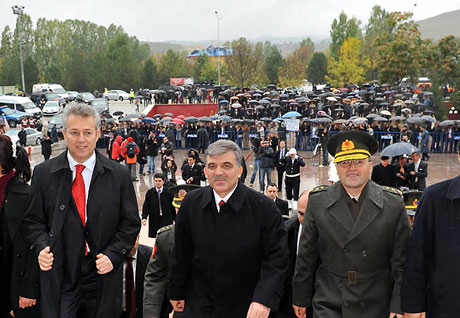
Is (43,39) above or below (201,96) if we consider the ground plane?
above

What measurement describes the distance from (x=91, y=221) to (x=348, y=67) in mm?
56536

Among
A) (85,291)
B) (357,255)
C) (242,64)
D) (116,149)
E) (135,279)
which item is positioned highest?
(242,64)

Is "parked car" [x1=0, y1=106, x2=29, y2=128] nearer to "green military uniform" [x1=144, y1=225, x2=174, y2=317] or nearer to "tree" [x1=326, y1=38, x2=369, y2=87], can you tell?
"tree" [x1=326, y1=38, x2=369, y2=87]

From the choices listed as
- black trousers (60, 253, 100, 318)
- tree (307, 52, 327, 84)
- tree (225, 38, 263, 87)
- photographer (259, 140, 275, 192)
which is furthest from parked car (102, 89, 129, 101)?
black trousers (60, 253, 100, 318)

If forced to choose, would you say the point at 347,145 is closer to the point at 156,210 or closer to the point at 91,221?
the point at 91,221

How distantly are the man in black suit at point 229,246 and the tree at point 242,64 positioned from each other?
5169cm

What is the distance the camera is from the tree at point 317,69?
6775 centimetres

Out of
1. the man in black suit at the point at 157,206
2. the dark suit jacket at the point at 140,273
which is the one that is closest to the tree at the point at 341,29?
the man in black suit at the point at 157,206

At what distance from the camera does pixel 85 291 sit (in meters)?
3.56

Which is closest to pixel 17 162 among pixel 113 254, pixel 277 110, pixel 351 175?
pixel 113 254

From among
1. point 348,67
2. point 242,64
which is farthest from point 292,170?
point 348,67

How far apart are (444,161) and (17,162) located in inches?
764

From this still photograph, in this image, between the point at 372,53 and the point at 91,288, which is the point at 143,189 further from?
the point at 372,53

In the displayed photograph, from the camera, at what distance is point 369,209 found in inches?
131
